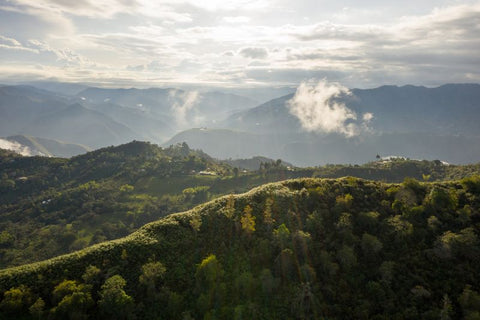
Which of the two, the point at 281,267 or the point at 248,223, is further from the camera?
the point at 248,223

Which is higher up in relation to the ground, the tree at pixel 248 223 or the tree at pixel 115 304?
the tree at pixel 248 223

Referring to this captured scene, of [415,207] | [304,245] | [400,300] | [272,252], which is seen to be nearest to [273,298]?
[272,252]

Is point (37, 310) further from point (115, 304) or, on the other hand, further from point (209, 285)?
point (209, 285)

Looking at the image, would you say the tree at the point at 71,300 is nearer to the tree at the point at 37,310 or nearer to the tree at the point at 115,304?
the tree at the point at 37,310

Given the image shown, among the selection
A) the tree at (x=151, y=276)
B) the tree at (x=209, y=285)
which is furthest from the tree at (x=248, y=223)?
the tree at (x=151, y=276)

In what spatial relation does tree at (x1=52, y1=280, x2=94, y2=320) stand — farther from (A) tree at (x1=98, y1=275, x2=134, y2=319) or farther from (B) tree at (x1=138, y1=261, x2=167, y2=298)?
(B) tree at (x1=138, y1=261, x2=167, y2=298)

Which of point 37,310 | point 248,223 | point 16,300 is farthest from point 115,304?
point 248,223
